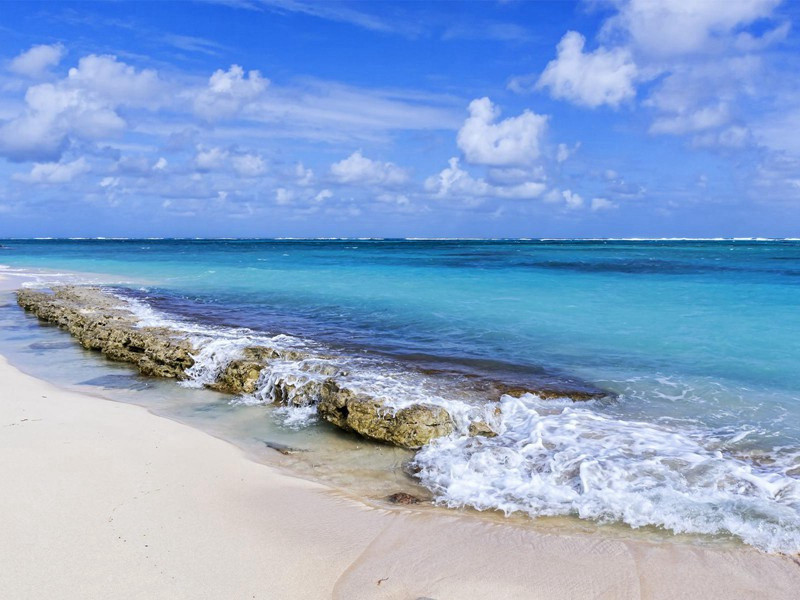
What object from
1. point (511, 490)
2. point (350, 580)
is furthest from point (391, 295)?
point (350, 580)

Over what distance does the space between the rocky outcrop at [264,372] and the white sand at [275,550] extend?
4.70 feet

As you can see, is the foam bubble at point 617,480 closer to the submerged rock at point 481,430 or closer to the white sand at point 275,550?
the submerged rock at point 481,430

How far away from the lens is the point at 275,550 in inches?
154

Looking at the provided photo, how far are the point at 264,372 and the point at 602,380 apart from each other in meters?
5.35

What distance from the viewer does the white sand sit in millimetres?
3490

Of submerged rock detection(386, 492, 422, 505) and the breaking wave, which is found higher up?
the breaking wave

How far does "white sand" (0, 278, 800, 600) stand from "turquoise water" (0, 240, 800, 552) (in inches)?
22.4

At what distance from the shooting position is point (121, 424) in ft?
21.0

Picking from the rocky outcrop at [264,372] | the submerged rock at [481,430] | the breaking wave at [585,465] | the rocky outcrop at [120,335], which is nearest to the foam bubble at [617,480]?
the breaking wave at [585,465]

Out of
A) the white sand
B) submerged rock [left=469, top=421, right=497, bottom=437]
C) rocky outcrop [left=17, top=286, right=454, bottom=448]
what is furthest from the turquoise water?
the white sand

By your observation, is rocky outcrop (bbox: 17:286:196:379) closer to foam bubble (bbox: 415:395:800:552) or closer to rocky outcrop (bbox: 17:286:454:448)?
rocky outcrop (bbox: 17:286:454:448)

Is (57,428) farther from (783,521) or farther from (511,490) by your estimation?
(783,521)

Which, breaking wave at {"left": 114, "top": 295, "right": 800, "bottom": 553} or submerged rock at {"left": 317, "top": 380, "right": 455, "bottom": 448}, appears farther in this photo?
submerged rock at {"left": 317, "top": 380, "right": 455, "bottom": 448}

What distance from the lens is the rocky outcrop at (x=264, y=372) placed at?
628 cm
